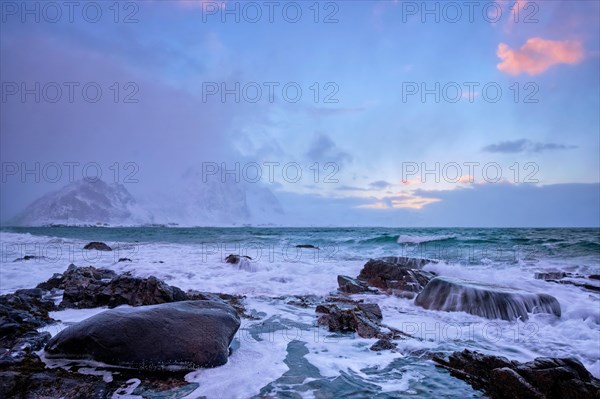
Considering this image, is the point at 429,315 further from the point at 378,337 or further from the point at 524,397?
the point at 524,397

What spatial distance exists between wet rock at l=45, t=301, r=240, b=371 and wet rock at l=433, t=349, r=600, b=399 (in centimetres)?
347

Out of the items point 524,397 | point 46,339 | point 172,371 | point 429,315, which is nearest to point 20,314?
point 46,339

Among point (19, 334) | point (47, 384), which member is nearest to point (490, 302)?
point (47, 384)

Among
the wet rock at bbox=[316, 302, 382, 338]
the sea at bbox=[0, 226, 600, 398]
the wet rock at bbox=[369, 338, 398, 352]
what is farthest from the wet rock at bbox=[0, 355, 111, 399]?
the wet rock at bbox=[316, 302, 382, 338]

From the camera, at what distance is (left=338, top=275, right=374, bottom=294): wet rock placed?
447 inches

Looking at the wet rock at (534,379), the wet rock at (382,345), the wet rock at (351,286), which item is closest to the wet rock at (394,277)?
the wet rock at (351,286)

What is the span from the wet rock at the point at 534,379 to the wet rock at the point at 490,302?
14.2 ft

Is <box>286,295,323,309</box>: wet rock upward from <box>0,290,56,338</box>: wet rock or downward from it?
downward

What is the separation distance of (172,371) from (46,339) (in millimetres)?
2275

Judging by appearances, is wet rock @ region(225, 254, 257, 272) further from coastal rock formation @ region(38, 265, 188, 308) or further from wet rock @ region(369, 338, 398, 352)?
wet rock @ region(369, 338, 398, 352)

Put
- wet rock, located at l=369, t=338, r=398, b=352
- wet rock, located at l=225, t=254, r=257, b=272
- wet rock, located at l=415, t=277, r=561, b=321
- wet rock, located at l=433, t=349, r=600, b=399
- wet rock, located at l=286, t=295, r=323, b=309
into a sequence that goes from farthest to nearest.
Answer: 1. wet rock, located at l=225, t=254, r=257, b=272
2. wet rock, located at l=286, t=295, r=323, b=309
3. wet rock, located at l=415, t=277, r=561, b=321
4. wet rock, located at l=369, t=338, r=398, b=352
5. wet rock, located at l=433, t=349, r=600, b=399

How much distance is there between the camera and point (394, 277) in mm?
12250

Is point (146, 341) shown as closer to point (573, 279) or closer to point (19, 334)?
point (19, 334)

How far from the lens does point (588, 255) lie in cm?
2036
